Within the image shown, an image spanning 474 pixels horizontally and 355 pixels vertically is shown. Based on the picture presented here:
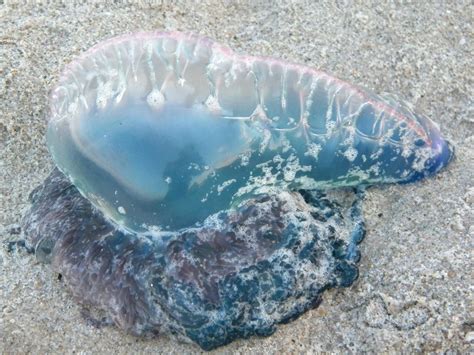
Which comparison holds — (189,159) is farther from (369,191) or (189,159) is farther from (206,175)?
(369,191)

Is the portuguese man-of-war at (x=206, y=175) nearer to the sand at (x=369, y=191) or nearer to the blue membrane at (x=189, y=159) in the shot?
the blue membrane at (x=189, y=159)

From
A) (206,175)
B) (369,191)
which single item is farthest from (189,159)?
(369,191)

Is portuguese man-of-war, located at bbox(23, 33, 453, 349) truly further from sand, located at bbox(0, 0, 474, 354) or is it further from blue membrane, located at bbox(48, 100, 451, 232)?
sand, located at bbox(0, 0, 474, 354)

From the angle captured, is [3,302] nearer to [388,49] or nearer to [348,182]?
[348,182]

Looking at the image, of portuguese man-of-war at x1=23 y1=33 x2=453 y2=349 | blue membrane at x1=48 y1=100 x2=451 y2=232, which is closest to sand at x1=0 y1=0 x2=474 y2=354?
portuguese man-of-war at x1=23 y1=33 x2=453 y2=349

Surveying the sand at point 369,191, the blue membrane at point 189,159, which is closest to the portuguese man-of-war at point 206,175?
the blue membrane at point 189,159

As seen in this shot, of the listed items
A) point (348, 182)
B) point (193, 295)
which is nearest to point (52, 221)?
point (193, 295)
